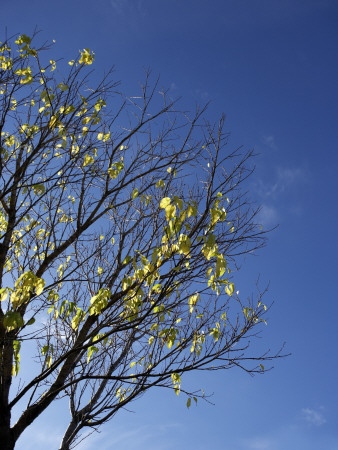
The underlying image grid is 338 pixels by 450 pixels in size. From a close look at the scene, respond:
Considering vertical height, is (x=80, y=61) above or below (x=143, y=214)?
above

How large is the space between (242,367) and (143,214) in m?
1.76

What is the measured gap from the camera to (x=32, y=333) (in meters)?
2.59

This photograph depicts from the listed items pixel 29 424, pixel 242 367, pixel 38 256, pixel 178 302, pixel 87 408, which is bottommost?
pixel 29 424

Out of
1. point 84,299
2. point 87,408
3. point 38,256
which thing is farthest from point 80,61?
point 87,408

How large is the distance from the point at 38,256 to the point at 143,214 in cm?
112

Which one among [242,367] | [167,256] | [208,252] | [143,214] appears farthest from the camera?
[143,214]

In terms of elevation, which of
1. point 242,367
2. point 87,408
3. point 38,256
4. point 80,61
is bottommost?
point 87,408

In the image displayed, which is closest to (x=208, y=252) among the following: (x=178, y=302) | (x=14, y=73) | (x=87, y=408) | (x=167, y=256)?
(x=167, y=256)

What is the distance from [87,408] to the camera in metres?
4.39

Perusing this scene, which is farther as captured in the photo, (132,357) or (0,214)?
(132,357)

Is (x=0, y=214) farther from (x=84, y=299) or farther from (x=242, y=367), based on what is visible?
(x=242, y=367)

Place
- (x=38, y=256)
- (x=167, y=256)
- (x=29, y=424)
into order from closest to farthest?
A: (x=167, y=256) → (x=29, y=424) → (x=38, y=256)

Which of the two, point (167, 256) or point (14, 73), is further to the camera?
point (14, 73)

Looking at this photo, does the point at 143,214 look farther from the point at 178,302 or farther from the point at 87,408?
the point at 87,408
